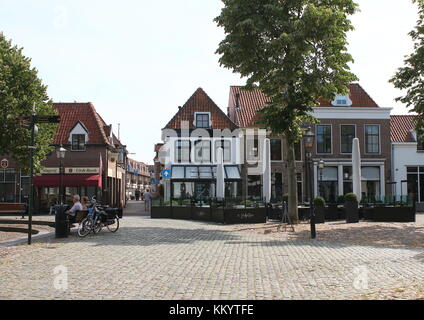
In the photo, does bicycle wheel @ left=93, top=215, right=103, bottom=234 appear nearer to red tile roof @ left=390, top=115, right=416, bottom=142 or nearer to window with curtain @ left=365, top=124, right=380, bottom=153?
window with curtain @ left=365, top=124, right=380, bottom=153

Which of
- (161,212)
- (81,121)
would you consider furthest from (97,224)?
(81,121)

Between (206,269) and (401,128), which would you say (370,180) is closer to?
(401,128)

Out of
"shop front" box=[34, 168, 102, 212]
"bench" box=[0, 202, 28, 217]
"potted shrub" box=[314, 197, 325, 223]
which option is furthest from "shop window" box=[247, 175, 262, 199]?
"bench" box=[0, 202, 28, 217]

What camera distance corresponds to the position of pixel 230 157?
36969 mm

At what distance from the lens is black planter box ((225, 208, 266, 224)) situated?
20.9 metres

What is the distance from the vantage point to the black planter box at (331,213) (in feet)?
73.4

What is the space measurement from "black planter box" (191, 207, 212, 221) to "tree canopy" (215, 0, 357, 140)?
5996mm

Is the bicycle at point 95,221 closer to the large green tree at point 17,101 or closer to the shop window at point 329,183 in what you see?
the large green tree at point 17,101

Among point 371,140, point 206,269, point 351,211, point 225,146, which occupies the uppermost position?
point 371,140

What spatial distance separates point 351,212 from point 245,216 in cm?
459

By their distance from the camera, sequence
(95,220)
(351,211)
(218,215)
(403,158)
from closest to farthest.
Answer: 1. (95,220)
2. (351,211)
3. (218,215)
4. (403,158)

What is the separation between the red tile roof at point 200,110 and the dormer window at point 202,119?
0.32 meters

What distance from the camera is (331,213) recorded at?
22.5 meters

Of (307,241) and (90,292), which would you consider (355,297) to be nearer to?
(90,292)
